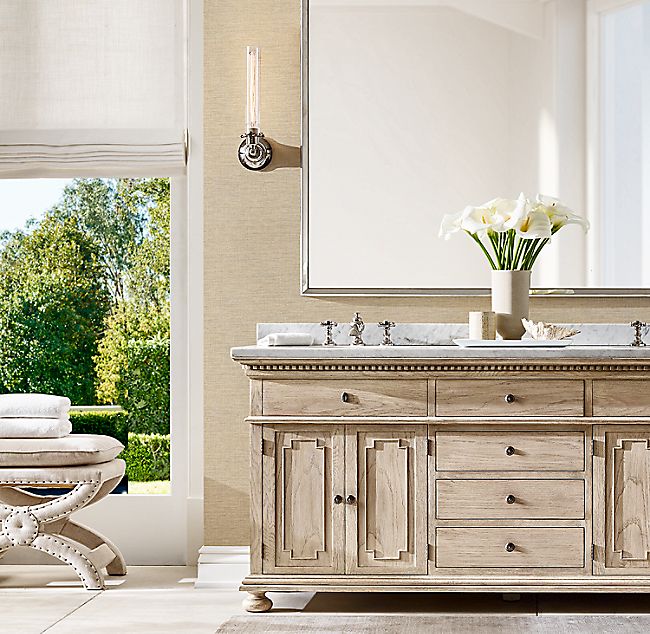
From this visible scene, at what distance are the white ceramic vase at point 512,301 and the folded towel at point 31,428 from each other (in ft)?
4.81

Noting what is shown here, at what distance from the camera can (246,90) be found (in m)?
3.46

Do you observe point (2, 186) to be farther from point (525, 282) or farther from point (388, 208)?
point (525, 282)

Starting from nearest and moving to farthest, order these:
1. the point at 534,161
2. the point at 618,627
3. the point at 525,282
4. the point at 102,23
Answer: the point at 618,627 → the point at 525,282 → the point at 534,161 → the point at 102,23

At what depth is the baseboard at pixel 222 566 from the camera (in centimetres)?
339

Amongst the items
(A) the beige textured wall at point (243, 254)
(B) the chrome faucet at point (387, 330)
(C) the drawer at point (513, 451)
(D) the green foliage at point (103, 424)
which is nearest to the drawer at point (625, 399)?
(C) the drawer at point (513, 451)

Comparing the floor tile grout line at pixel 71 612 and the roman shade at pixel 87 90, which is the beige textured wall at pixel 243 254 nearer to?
the roman shade at pixel 87 90

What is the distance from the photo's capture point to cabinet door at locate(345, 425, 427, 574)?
291cm

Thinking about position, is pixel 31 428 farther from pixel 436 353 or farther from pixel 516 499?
pixel 516 499

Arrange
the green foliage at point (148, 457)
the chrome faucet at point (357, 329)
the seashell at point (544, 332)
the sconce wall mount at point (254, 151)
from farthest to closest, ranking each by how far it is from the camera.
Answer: the green foliage at point (148, 457) < the sconce wall mount at point (254, 151) < the chrome faucet at point (357, 329) < the seashell at point (544, 332)

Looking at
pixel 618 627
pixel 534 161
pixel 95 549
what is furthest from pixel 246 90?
pixel 618 627

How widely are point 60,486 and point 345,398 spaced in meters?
1.00

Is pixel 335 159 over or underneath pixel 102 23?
underneath

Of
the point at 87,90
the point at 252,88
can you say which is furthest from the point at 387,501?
the point at 87,90

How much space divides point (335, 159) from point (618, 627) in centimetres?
174
